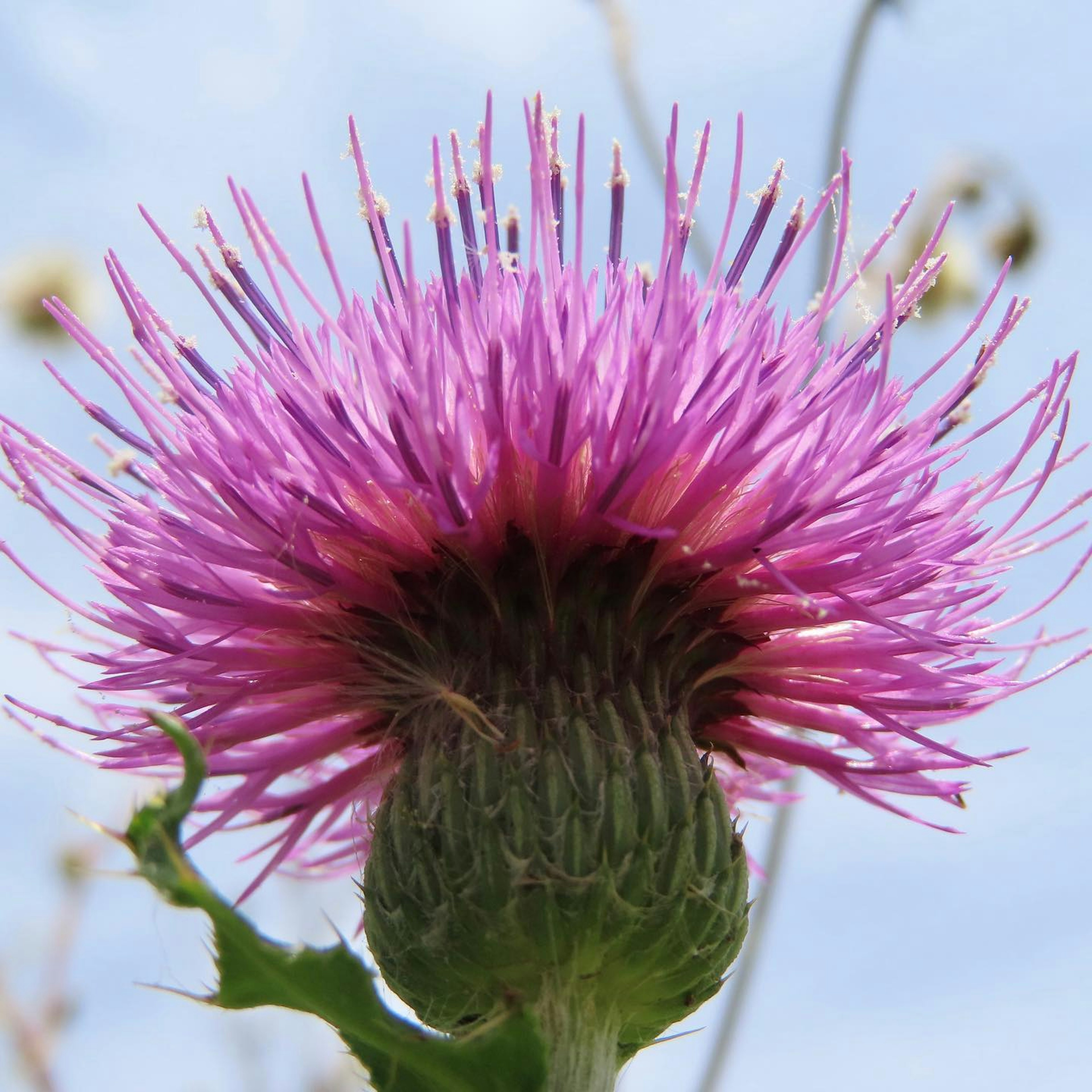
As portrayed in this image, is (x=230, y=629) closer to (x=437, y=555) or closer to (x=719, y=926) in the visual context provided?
(x=437, y=555)

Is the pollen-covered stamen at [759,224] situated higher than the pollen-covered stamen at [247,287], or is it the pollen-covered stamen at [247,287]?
the pollen-covered stamen at [759,224]

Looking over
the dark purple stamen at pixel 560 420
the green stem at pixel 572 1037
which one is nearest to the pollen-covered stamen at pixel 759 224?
the dark purple stamen at pixel 560 420

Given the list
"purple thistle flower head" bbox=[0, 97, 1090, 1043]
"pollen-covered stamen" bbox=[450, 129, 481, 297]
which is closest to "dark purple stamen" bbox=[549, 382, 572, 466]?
"purple thistle flower head" bbox=[0, 97, 1090, 1043]

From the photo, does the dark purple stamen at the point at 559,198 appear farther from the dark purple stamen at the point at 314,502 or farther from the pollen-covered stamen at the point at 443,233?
the dark purple stamen at the point at 314,502

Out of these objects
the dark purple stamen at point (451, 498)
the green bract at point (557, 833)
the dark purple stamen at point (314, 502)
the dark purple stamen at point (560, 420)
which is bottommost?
the green bract at point (557, 833)

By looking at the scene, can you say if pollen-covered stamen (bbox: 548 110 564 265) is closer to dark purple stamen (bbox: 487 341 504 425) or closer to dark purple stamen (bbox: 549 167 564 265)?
dark purple stamen (bbox: 549 167 564 265)

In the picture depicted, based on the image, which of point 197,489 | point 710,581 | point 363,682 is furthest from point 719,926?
point 197,489
